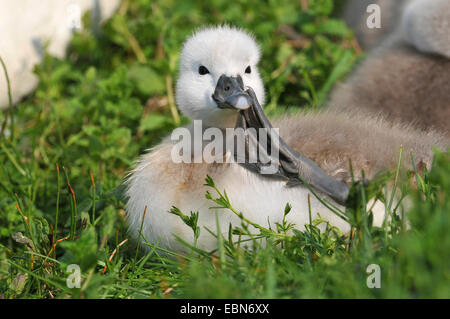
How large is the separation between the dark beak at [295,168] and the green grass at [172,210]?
0.14 meters

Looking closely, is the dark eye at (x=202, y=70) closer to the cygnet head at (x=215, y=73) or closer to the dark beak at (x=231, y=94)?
the cygnet head at (x=215, y=73)

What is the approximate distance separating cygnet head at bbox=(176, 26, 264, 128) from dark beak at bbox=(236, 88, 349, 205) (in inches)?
3.0

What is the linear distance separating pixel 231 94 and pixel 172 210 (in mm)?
468

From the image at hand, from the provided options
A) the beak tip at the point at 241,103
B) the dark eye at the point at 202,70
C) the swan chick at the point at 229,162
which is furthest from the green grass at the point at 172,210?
the dark eye at the point at 202,70

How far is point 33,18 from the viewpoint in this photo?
318 centimetres

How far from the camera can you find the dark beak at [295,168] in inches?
78.3

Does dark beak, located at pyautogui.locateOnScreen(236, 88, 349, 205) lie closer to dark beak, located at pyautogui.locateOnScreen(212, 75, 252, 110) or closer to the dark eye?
dark beak, located at pyautogui.locateOnScreen(212, 75, 252, 110)

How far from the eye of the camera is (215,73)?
213 centimetres

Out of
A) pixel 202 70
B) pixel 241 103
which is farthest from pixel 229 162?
pixel 202 70

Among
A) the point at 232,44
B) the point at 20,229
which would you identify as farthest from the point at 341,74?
the point at 20,229

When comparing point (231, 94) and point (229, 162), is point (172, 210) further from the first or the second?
point (231, 94)

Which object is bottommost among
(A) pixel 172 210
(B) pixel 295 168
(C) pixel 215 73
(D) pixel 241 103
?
(A) pixel 172 210

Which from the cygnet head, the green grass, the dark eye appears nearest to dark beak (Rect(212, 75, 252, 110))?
the cygnet head
